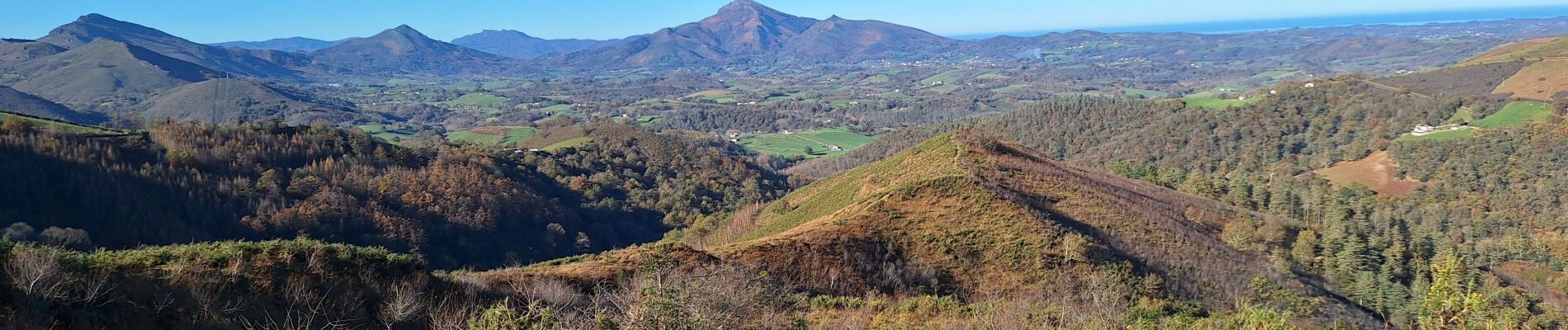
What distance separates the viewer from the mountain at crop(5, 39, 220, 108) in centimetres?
14325

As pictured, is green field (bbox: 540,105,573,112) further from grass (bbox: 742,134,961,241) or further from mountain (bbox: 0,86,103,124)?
grass (bbox: 742,134,961,241)

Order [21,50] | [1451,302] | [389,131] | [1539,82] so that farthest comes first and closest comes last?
[21,50] < [389,131] < [1539,82] < [1451,302]

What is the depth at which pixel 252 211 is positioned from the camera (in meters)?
36.6

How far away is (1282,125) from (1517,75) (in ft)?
101

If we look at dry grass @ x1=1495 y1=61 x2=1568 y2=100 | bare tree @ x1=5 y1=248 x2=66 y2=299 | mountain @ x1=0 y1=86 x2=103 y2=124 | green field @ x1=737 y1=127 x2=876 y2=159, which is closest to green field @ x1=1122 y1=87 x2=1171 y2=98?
green field @ x1=737 y1=127 x2=876 y2=159

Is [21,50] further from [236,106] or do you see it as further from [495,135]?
[495,135]

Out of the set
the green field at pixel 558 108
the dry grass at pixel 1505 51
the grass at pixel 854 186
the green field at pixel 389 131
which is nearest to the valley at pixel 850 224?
the grass at pixel 854 186

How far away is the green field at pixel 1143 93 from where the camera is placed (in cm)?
16489

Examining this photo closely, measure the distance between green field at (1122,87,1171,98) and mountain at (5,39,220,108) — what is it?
681 ft

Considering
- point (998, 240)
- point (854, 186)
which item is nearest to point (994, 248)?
point (998, 240)

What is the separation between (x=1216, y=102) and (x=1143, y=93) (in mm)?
89085

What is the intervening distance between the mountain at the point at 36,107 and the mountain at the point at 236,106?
9889 mm

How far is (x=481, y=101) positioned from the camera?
184 metres

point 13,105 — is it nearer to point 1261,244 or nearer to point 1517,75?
point 1261,244
